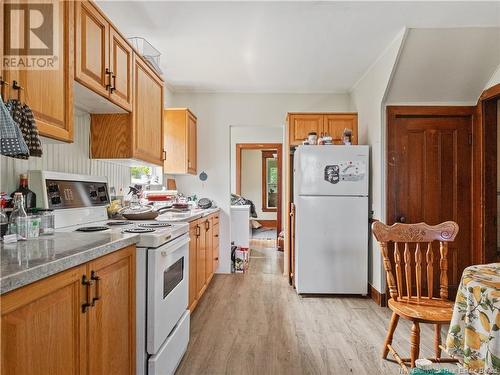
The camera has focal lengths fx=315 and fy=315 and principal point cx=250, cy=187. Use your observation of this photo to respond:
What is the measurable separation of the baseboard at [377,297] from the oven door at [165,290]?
1.95 m

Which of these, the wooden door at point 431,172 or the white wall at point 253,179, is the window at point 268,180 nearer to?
the white wall at point 253,179

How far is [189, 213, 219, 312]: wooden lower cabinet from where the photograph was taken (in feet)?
8.68

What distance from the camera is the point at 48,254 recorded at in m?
1.03

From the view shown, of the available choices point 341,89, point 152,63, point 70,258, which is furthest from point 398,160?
point 70,258

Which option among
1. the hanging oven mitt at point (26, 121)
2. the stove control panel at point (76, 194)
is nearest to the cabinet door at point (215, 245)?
the stove control panel at point (76, 194)

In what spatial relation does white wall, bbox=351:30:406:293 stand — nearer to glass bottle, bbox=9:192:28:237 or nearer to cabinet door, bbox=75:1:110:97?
cabinet door, bbox=75:1:110:97

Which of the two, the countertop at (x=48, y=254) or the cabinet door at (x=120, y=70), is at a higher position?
the cabinet door at (x=120, y=70)

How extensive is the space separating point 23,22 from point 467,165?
138 inches

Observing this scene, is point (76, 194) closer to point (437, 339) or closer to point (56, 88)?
point (56, 88)

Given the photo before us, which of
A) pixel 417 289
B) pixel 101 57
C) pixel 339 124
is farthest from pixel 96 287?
pixel 339 124

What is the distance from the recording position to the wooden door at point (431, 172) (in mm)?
3045

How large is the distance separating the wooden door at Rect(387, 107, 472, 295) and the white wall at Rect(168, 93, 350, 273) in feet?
4.36

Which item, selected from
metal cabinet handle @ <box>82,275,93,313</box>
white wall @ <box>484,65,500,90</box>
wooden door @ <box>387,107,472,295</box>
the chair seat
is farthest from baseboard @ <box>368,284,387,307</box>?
metal cabinet handle @ <box>82,275,93,313</box>

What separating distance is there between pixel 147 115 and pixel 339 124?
2.27 metres
